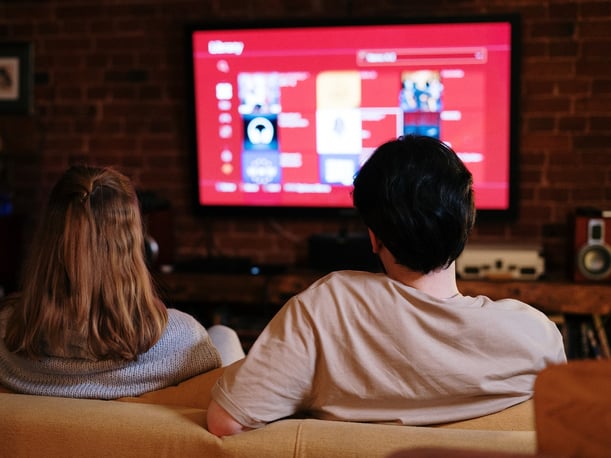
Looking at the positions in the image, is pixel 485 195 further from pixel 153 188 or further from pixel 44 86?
pixel 44 86

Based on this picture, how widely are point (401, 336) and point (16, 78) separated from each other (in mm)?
3619

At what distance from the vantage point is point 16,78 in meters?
4.38

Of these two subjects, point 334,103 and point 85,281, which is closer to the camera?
point 85,281

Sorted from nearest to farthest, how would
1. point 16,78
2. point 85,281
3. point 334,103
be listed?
point 85,281
point 334,103
point 16,78

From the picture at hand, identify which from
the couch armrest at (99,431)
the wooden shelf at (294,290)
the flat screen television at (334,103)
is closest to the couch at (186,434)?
the couch armrest at (99,431)

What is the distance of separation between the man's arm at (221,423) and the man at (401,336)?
→ 11 millimetres

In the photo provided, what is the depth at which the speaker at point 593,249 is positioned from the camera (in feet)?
11.8

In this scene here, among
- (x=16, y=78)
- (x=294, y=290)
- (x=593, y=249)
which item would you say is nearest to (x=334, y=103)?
(x=294, y=290)

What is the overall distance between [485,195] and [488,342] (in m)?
2.59

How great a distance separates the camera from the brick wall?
3.83 metres

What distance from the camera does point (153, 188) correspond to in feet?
14.3

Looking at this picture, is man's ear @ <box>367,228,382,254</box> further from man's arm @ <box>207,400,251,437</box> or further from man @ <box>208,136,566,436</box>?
man's arm @ <box>207,400,251,437</box>

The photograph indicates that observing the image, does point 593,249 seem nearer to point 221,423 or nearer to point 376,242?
point 376,242

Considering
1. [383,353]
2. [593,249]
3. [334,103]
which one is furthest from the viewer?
[334,103]
